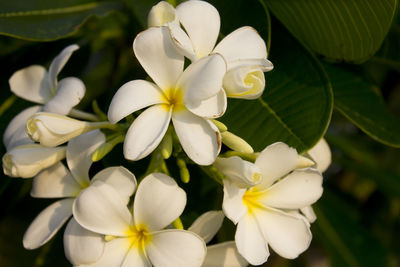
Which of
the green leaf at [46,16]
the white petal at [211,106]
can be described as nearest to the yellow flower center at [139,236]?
the white petal at [211,106]

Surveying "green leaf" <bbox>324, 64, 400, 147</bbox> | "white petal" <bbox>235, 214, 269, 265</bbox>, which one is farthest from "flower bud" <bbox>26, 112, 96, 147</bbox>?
"green leaf" <bbox>324, 64, 400, 147</bbox>

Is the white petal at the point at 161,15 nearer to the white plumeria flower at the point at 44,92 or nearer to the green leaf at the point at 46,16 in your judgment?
the white plumeria flower at the point at 44,92

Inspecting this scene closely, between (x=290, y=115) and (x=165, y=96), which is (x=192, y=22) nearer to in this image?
(x=165, y=96)

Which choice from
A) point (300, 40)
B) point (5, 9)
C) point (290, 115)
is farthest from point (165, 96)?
point (5, 9)

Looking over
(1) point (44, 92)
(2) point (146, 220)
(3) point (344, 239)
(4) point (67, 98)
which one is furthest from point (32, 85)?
(3) point (344, 239)

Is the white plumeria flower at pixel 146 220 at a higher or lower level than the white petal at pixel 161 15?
lower

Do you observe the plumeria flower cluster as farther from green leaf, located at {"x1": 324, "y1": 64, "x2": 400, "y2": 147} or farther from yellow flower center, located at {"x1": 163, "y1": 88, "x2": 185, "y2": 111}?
green leaf, located at {"x1": 324, "y1": 64, "x2": 400, "y2": 147}
